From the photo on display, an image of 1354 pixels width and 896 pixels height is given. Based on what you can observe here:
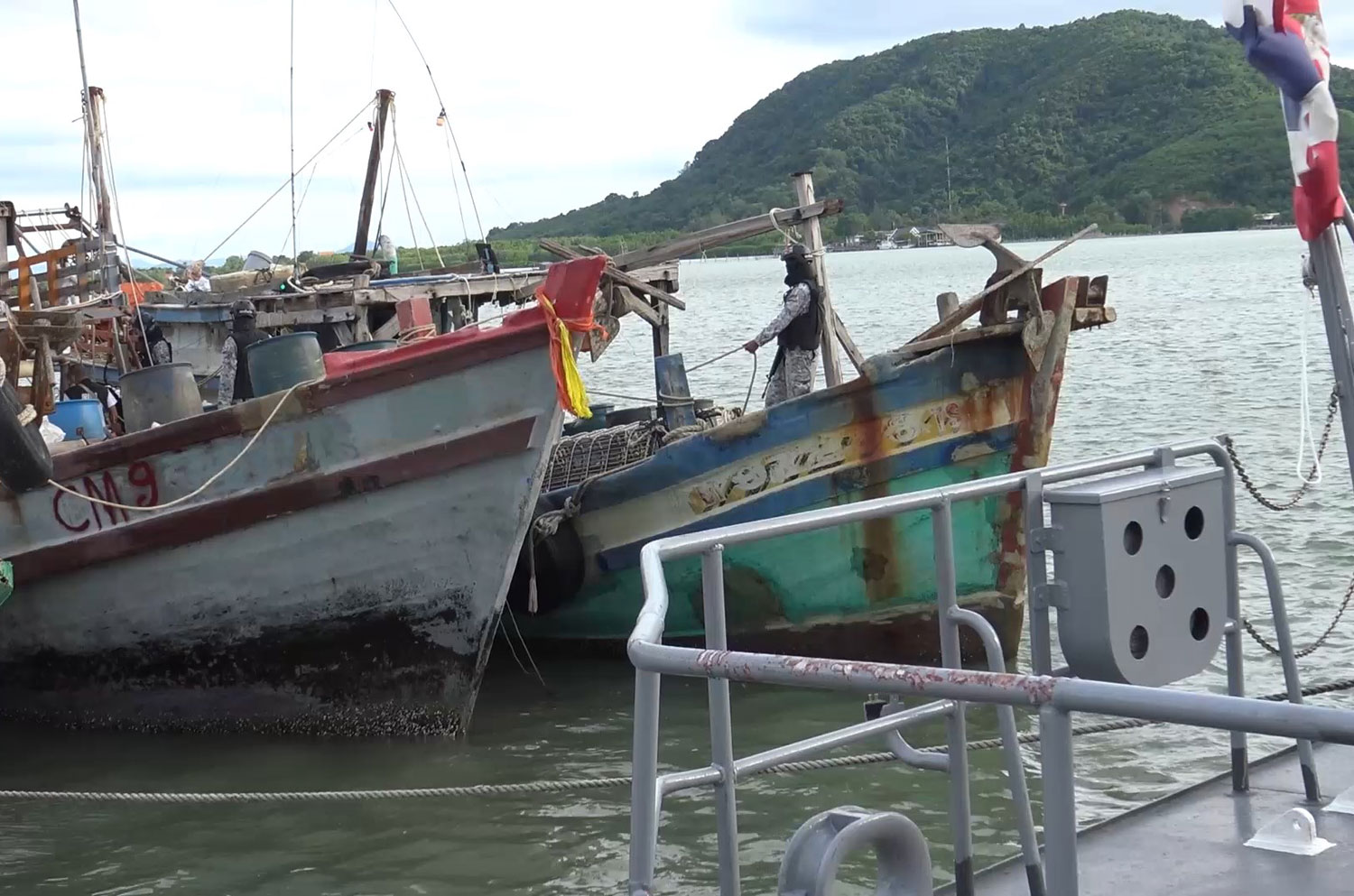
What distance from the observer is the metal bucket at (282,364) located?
8.58m

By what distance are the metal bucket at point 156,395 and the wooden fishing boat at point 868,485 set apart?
248 cm

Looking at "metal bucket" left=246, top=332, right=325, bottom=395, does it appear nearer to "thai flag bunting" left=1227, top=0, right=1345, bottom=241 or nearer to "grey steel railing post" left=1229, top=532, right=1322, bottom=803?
"grey steel railing post" left=1229, top=532, right=1322, bottom=803

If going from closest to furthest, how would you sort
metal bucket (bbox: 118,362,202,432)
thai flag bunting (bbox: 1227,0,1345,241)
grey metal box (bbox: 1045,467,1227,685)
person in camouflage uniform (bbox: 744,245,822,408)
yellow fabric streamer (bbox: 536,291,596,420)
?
1. grey metal box (bbox: 1045,467,1227,685)
2. thai flag bunting (bbox: 1227,0,1345,241)
3. yellow fabric streamer (bbox: 536,291,596,420)
4. metal bucket (bbox: 118,362,202,432)
5. person in camouflage uniform (bbox: 744,245,822,408)

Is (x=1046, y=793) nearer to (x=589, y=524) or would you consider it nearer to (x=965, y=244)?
(x=965, y=244)

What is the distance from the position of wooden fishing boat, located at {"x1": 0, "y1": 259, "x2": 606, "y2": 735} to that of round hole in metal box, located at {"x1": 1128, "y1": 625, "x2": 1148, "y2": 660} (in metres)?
4.72

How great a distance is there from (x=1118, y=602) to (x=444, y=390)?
5068 millimetres

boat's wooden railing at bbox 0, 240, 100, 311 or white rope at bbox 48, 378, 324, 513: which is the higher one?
boat's wooden railing at bbox 0, 240, 100, 311

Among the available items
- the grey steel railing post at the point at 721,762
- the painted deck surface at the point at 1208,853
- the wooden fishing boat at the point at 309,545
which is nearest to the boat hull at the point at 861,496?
the wooden fishing boat at the point at 309,545

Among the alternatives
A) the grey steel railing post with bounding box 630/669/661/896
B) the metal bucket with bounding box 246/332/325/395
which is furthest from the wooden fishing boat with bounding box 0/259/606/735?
the grey steel railing post with bounding box 630/669/661/896

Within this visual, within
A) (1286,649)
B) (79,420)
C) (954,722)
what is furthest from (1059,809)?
(79,420)

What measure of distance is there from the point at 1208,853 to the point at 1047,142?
3411 inches

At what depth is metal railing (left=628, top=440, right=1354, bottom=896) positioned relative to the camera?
6.57 ft

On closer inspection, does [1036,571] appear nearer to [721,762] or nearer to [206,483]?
[721,762]

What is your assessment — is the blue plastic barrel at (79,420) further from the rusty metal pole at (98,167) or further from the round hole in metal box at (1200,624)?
the round hole in metal box at (1200,624)
